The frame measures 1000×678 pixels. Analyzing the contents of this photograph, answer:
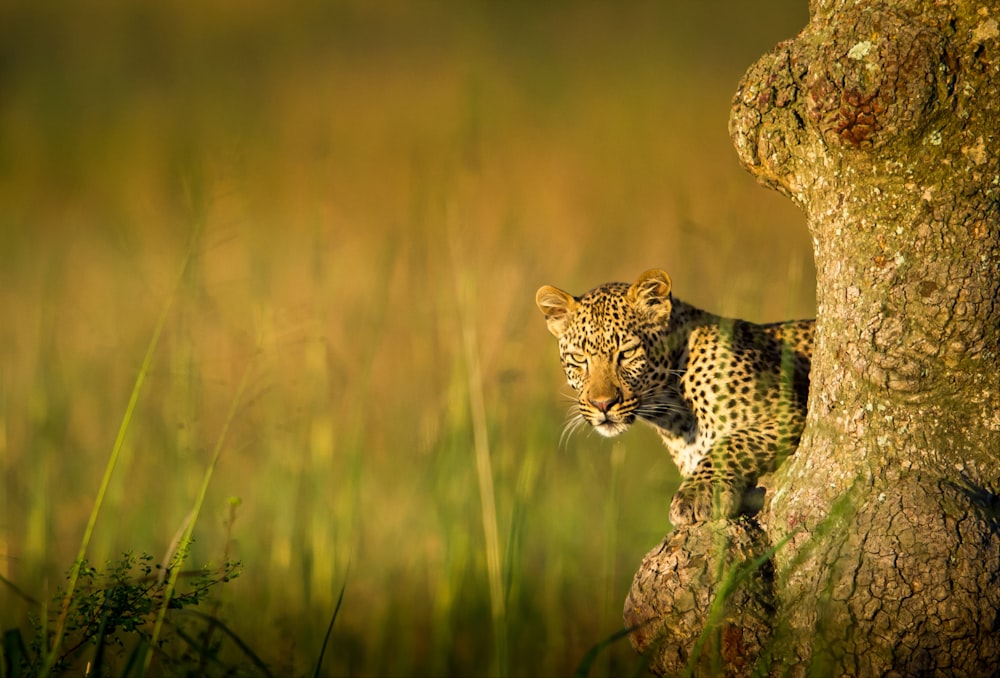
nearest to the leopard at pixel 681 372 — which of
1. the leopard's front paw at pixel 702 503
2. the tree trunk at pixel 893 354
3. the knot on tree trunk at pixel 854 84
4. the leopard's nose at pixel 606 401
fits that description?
the leopard's nose at pixel 606 401

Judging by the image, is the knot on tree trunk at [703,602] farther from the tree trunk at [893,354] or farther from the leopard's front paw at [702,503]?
the leopard's front paw at [702,503]

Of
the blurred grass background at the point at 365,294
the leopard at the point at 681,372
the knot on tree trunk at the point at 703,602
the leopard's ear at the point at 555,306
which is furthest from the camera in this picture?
the leopard's ear at the point at 555,306

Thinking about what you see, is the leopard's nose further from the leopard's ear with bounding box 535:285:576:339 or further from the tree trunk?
the tree trunk

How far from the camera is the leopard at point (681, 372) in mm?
5547

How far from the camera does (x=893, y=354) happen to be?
13.5ft

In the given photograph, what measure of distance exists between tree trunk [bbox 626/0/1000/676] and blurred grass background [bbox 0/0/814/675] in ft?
2.30

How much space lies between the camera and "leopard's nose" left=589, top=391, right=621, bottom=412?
5.88 meters

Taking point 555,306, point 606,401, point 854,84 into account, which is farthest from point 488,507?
point 555,306

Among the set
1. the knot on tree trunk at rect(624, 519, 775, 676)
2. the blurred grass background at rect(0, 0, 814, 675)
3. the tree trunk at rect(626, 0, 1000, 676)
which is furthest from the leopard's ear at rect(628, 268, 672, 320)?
the knot on tree trunk at rect(624, 519, 775, 676)

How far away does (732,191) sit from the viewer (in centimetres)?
520

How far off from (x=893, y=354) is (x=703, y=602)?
3.17ft

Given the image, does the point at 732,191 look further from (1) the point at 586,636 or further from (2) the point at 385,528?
(2) the point at 385,528

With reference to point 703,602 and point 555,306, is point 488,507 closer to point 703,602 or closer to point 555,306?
point 703,602

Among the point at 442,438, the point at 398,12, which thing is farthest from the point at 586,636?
the point at 398,12
